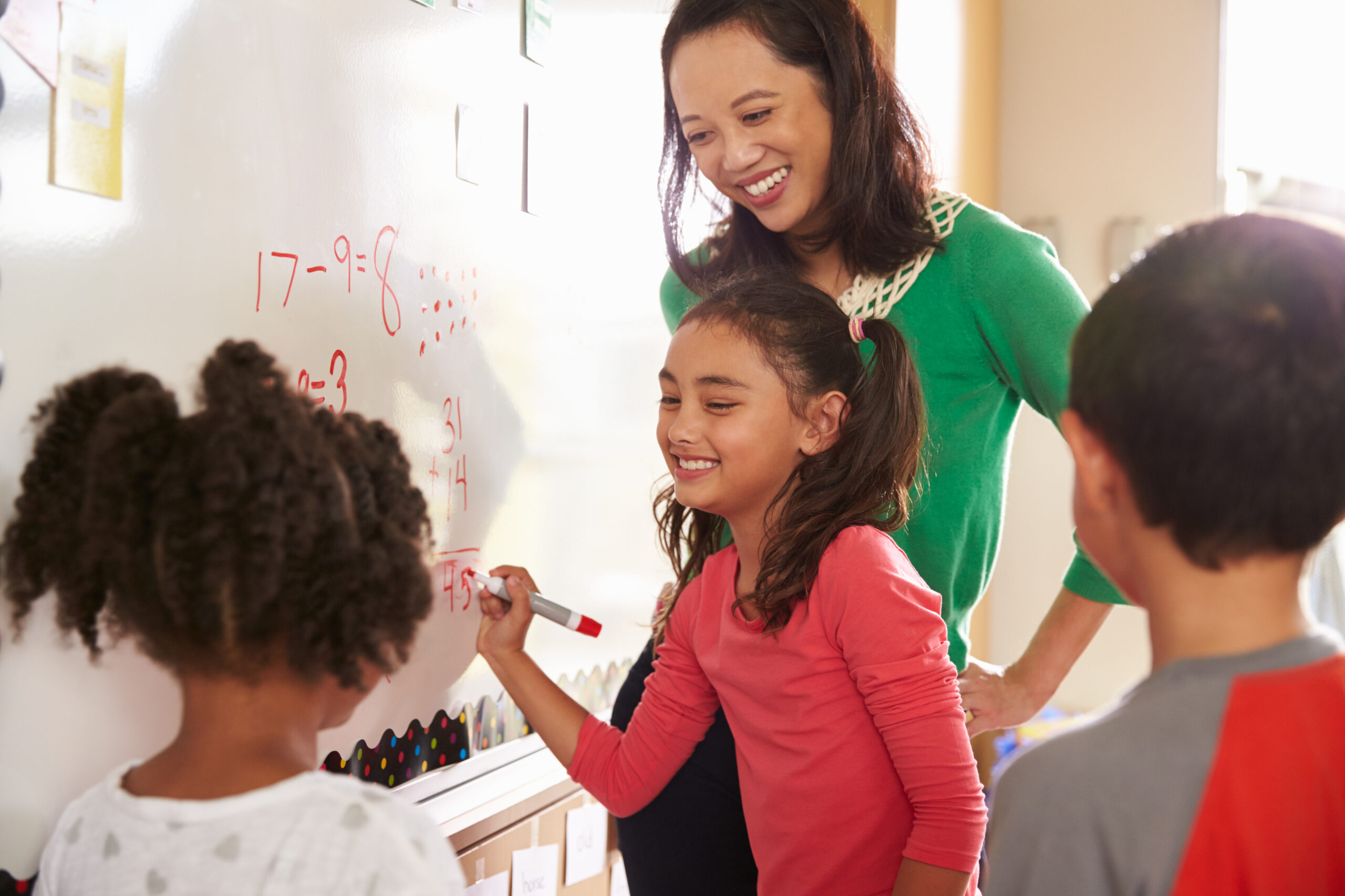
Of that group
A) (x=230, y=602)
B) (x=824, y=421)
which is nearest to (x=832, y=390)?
(x=824, y=421)

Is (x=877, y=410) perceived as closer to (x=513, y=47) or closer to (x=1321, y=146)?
(x=513, y=47)

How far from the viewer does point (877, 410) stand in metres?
1.03

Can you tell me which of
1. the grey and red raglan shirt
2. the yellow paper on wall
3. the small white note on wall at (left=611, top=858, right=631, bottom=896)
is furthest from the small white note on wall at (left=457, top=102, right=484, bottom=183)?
the small white note on wall at (left=611, top=858, right=631, bottom=896)

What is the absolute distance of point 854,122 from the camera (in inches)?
43.8

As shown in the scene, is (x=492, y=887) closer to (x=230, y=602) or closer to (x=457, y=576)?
(x=457, y=576)

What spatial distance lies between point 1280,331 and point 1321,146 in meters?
2.61

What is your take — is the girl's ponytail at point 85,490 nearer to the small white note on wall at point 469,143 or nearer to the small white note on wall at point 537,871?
the small white note on wall at point 469,143

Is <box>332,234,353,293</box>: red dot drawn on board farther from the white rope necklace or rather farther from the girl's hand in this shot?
the white rope necklace

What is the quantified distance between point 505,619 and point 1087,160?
2.38 meters

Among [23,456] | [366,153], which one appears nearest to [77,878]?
[23,456]

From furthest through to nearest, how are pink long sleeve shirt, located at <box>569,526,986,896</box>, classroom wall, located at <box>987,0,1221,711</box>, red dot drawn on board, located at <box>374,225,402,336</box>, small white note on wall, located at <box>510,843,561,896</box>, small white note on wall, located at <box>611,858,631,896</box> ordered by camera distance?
classroom wall, located at <box>987,0,1221,711</box>, small white note on wall, located at <box>611,858,631,896</box>, small white note on wall, located at <box>510,843,561,896</box>, red dot drawn on board, located at <box>374,225,402,336</box>, pink long sleeve shirt, located at <box>569,526,986,896</box>

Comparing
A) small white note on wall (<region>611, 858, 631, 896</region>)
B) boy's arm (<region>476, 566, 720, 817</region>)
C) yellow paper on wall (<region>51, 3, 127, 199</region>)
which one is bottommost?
small white note on wall (<region>611, 858, 631, 896</region>)

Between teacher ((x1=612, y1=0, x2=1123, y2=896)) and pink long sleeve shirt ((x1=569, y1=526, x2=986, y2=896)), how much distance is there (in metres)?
0.13

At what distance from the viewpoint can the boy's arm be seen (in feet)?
3.54
